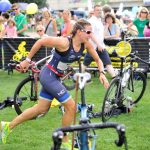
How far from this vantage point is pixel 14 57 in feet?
43.9

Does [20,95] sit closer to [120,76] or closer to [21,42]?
[120,76]

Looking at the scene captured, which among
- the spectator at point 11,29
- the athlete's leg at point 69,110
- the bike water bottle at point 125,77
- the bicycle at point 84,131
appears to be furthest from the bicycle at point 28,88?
the spectator at point 11,29

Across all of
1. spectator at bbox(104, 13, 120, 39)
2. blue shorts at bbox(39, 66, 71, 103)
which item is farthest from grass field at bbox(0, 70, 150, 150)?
spectator at bbox(104, 13, 120, 39)

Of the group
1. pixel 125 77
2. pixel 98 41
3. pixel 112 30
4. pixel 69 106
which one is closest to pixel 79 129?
pixel 69 106

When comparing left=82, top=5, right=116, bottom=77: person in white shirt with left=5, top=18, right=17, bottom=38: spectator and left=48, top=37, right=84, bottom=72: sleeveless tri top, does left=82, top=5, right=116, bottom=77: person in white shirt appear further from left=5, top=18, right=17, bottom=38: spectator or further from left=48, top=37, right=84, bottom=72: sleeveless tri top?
left=5, top=18, right=17, bottom=38: spectator

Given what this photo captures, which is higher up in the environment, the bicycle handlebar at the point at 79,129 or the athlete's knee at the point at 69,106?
the bicycle handlebar at the point at 79,129

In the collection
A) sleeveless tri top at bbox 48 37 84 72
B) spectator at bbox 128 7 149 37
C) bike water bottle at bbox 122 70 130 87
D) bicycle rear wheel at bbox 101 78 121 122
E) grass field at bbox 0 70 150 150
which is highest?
spectator at bbox 128 7 149 37

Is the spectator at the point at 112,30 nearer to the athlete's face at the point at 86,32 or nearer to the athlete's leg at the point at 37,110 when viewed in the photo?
the athlete's leg at the point at 37,110

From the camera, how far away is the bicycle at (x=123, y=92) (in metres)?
7.36

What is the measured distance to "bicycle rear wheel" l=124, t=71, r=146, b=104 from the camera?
323 inches

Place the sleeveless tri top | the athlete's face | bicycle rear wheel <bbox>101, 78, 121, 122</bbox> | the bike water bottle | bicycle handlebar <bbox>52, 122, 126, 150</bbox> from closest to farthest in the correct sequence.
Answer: bicycle handlebar <bbox>52, 122, 126, 150</bbox>, the athlete's face, the sleeveless tri top, bicycle rear wheel <bbox>101, 78, 121, 122</bbox>, the bike water bottle

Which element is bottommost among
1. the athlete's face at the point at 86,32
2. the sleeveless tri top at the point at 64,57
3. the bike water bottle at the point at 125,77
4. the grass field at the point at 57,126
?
the grass field at the point at 57,126

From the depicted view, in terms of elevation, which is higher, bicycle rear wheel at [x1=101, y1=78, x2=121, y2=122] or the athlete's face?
the athlete's face

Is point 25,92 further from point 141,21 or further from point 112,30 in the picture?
point 141,21
